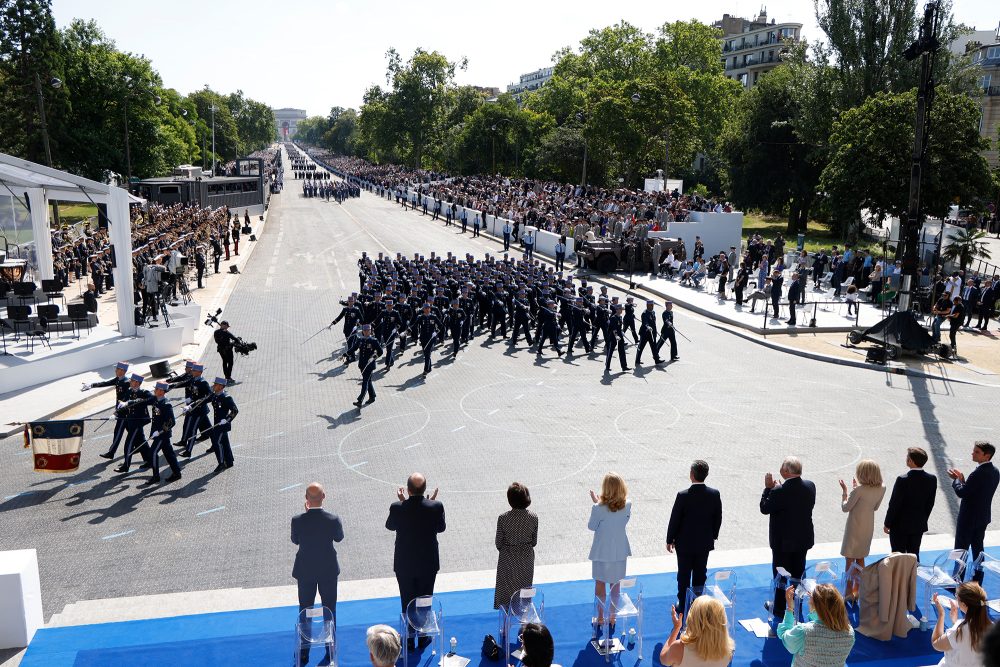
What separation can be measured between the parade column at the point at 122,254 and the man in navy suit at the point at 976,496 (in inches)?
667

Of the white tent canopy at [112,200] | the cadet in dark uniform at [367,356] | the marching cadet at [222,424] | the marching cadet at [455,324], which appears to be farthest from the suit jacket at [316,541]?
the white tent canopy at [112,200]

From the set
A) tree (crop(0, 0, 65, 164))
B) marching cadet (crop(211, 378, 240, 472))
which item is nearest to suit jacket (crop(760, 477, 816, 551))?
marching cadet (crop(211, 378, 240, 472))

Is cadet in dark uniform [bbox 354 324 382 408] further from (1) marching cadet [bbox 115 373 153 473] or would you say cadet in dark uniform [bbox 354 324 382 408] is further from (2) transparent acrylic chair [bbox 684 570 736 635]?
Result: (2) transparent acrylic chair [bbox 684 570 736 635]

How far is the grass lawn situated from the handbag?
1449 inches

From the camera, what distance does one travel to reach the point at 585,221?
121 feet

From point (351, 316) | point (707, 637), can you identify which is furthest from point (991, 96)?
point (707, 637)

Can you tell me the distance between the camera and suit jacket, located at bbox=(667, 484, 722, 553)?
22.1ft

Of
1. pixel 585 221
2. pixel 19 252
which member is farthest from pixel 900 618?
pixel 585 221

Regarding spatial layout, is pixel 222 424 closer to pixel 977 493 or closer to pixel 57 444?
pixel 57 444

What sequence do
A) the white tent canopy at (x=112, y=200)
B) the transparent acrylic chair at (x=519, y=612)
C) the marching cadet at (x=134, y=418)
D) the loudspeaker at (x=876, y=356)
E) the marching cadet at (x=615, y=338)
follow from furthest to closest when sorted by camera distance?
the loudspeaker at (x=876, y=356)
the marching cadet at (x=615, y=338)
the white tent canopy at (x=112, y=200)
the marching cadet at (x=134, y=418)
the transparent acrylic chair at (x=519, y=612)

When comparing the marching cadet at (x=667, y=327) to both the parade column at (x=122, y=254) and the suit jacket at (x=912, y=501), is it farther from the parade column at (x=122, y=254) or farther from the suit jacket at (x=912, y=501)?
the parade column at (x=122, y=254)

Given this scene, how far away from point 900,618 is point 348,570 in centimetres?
543

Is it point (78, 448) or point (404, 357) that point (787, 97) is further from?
point (78, 448)

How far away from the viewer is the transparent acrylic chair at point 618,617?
21.6 ft
